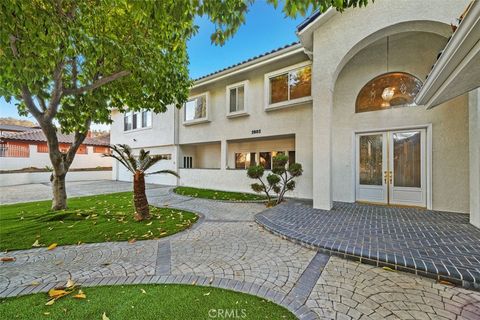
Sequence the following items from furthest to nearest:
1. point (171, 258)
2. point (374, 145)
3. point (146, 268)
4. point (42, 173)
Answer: point (42, 173)
point (374, 145)
point (171, 258)
point (146, 268)

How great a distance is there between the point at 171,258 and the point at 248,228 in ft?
7.59

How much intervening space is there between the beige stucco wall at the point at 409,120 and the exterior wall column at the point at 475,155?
4.01ft

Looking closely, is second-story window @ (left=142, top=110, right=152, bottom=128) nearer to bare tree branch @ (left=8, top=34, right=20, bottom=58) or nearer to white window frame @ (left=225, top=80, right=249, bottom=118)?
white window frame @ (left=225, top=80, right=249, bottom=118)

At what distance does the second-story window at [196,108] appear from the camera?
12992mm

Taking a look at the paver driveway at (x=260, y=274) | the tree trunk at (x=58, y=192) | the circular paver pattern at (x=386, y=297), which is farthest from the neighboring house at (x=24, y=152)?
the circular paver pattern at (x=386, y=297)

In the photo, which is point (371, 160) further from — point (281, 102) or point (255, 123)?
point (255, 123)

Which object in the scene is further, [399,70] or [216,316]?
[399,70]

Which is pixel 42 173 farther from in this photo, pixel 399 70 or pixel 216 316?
pixel 399 70

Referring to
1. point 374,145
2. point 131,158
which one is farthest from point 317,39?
point 131,158

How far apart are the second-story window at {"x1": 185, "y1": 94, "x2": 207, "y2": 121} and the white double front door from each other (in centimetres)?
900

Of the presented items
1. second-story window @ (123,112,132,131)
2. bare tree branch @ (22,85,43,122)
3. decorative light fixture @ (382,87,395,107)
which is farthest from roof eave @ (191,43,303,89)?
second-story window @ (123,112,132,131)

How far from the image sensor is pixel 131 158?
6.10 metres

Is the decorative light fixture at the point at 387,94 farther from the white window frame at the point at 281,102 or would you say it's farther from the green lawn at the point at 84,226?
the green lawn at the point at 84,226

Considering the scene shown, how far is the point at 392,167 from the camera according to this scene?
731cm
